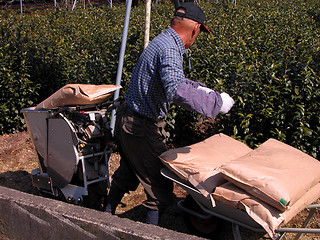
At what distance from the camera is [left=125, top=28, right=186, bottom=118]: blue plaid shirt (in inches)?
110

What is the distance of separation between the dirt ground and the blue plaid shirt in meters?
1.31

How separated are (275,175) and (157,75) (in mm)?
1119

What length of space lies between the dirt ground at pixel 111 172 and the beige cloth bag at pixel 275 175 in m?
0.96

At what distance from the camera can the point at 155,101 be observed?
10.1ft

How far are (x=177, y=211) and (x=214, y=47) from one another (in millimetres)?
2689

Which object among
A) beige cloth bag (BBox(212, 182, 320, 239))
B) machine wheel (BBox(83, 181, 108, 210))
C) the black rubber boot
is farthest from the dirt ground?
beige cloth bag (BBox(212, 182, 320, 239))

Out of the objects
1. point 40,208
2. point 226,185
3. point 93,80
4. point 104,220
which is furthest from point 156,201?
point 93,80

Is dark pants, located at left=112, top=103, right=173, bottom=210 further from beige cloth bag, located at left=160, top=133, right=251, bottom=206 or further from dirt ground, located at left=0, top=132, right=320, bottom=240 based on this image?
dirt ground, located at left=0, top=132, right=320, bottom=240

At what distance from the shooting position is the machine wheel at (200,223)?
3489 millimetres

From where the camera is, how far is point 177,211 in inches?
163

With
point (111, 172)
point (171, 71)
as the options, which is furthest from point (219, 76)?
point (171, 71)

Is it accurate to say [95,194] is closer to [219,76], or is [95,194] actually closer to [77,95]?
[77,95]

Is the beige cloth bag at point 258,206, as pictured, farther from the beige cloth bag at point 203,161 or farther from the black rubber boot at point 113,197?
the black rubber boot at point 113,197

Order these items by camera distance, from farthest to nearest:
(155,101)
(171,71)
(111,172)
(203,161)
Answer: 1. (111,172)
2. (155,101)
3. (203,161)
4. (171,71)
